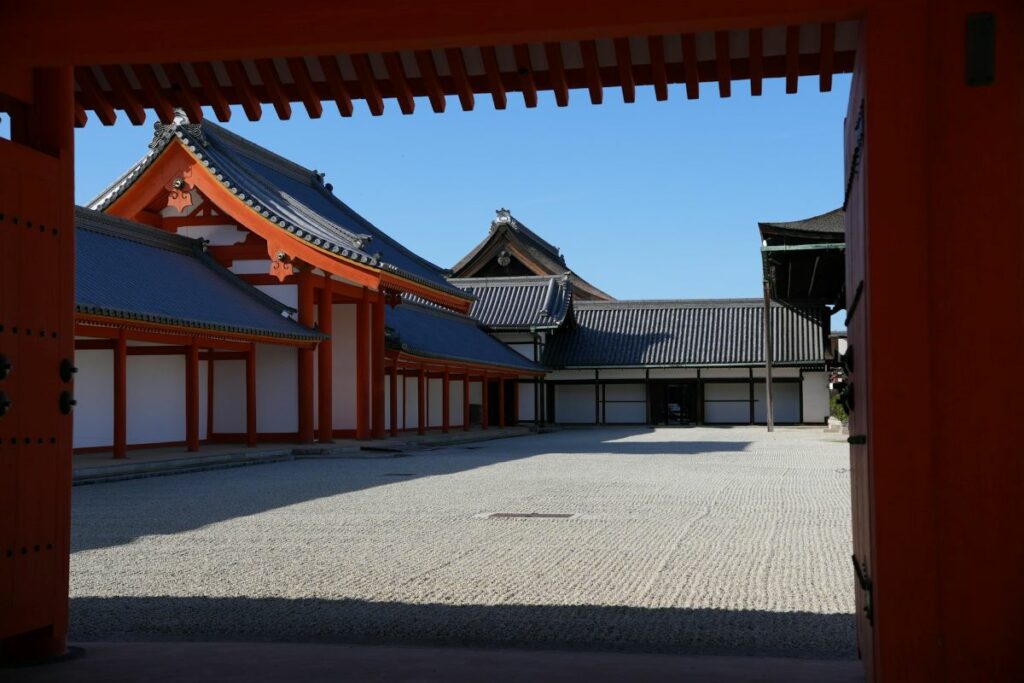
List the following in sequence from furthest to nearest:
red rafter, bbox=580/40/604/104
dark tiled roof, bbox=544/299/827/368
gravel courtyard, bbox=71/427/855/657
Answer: dark tiled roof, bbox=544/299/827/368 → gravel courtyard, bbox=71/427/855/657 → red rafter, bbox=580/40/604/104

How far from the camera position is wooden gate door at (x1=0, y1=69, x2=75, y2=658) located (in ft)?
14.7

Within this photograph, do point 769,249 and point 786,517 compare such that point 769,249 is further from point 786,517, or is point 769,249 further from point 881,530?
point 881,530

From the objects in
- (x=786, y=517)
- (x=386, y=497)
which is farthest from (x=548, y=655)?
(x=386, y=497)

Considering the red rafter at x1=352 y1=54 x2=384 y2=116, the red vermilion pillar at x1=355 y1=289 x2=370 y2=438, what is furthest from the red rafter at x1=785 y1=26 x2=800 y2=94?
the red vermilion pillar at x1=355 y1=289 x2=370 y2=438

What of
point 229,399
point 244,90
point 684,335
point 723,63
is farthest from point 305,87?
point 684,335

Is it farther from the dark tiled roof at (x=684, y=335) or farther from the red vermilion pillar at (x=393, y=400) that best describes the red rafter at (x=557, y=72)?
the dark tiled roof at (x=684, y=335)

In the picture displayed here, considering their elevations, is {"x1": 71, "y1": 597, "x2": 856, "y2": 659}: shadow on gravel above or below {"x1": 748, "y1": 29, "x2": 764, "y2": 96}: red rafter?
below

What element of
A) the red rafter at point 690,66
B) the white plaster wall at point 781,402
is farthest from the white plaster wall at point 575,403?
the red rafter at point 690,66

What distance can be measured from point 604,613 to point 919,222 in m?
3.10

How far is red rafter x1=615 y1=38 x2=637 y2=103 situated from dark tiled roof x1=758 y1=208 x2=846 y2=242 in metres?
18.4

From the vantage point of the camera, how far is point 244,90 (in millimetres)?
4914

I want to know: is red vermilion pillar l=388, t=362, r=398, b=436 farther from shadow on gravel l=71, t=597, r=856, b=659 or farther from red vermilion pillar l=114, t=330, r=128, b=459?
shadow on gravel l=71, t=597, r=856, b=659

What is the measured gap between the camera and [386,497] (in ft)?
40.5

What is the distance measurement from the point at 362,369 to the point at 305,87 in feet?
63.3
